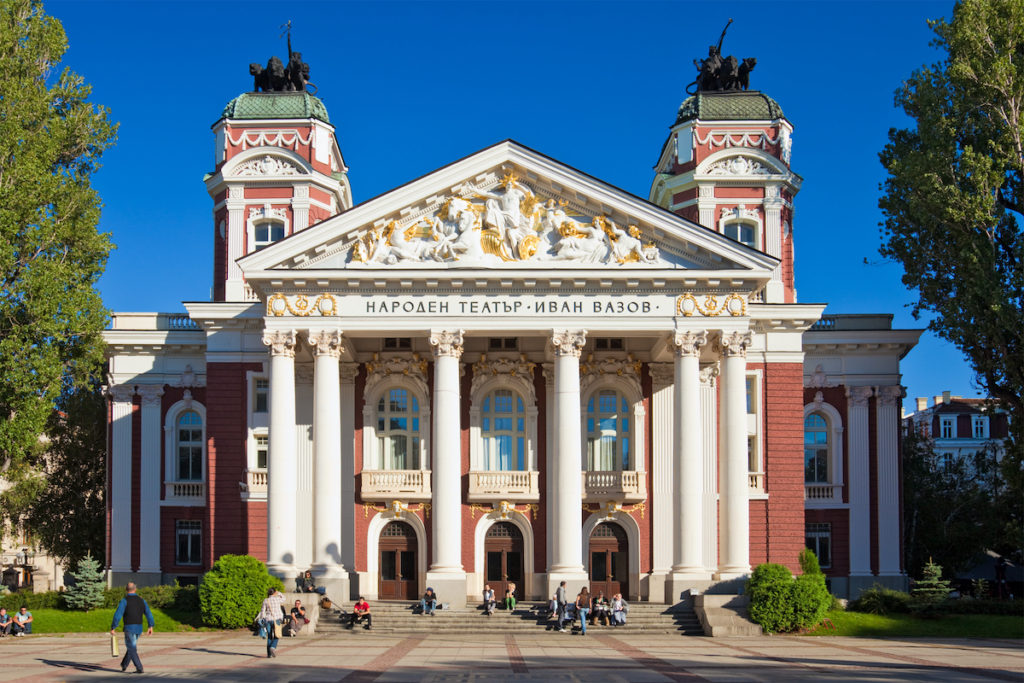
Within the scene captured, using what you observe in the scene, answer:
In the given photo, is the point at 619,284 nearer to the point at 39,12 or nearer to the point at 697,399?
the point at 697,399

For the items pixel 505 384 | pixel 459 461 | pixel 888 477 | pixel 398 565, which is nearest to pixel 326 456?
pixel 459 461

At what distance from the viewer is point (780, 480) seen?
4728cm

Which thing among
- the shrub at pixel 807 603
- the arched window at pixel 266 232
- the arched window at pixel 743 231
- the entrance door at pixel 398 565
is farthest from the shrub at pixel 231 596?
the arched window at pixel 743 231

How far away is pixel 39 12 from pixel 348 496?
21258 mm

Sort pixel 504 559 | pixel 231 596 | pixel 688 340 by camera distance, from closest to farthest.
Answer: pixel 231 596 → pixel 688 340 → pixel 504 559

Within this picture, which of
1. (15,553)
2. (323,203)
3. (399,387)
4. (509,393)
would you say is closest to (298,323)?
(399,387)

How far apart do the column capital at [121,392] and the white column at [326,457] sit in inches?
541

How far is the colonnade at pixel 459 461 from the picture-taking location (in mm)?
41688

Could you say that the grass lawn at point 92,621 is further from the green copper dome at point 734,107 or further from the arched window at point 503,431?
the green copper dome at point 734,107

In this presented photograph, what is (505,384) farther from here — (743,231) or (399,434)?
(743,231)

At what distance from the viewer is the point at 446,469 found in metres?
42.2

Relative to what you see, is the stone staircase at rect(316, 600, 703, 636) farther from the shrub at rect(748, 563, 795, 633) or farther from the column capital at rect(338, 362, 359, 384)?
the column capital at rect(338, 362, 359, 384)

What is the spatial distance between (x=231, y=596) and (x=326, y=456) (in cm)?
591

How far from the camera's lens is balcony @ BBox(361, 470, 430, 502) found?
46.7 metres
